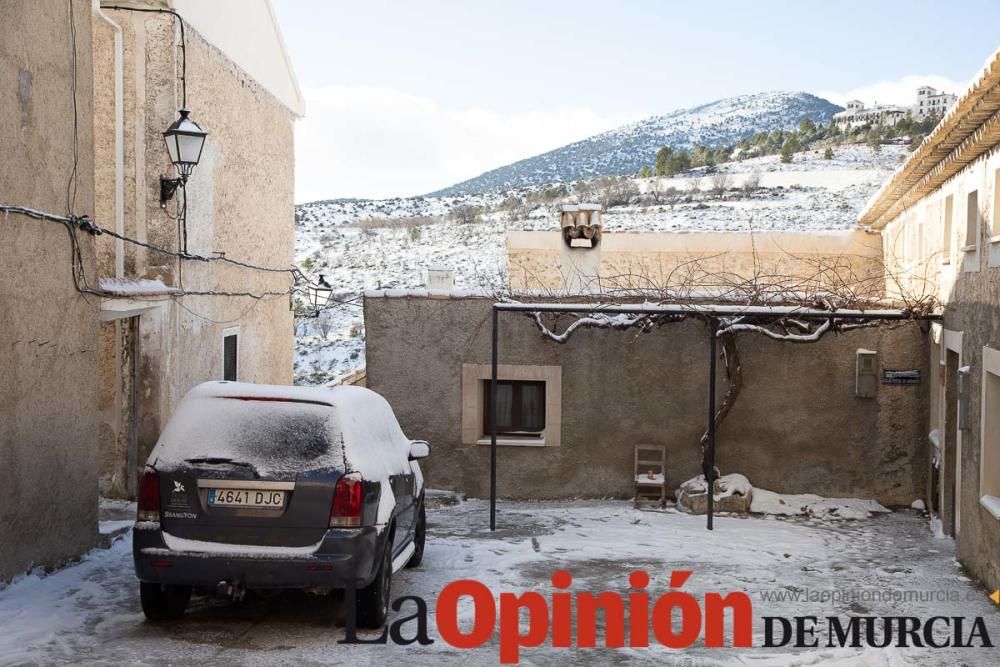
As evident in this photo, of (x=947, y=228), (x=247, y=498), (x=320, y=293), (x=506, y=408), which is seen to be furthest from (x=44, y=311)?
(x=320, y=293)

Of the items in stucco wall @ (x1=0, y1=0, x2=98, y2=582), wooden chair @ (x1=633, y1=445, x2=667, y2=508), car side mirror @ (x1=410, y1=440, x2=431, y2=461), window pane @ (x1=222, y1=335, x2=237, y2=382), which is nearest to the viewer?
stucco wall @ (x1=0, y1=0, x2=98, y2=582)

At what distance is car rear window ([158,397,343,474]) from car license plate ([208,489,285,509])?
145mm

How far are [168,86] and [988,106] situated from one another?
8.93 m

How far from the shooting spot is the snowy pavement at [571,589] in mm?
5992

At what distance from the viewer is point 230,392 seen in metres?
6.39

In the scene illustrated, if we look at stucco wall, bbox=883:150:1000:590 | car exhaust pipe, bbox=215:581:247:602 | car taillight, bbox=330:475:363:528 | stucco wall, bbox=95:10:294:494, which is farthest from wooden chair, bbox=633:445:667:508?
car exhaust pipe, bbox=215:581:247:602

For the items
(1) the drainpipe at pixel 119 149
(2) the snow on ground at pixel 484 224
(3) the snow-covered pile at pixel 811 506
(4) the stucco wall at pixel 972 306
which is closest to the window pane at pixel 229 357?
(1) the drainpipe at pixel 119 149

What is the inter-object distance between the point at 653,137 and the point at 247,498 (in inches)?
2870

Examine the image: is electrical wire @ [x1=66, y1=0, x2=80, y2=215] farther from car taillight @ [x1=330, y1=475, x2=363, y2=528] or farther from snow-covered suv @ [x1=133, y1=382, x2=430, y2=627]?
car taillight @ [x1=330, y1=475, x2=363, y2=528]

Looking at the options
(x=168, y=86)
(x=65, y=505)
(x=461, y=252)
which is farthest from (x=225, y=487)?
(x=461, y=252)

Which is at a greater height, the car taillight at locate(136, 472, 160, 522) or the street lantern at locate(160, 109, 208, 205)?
the street lantern at locate(160, 109, 208, 205)

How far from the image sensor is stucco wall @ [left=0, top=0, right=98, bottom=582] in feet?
22.5

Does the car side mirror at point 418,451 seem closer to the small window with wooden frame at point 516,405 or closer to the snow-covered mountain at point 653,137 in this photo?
the small window with wooden frame at point 516,405

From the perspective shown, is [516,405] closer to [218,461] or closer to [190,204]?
[190,204]
